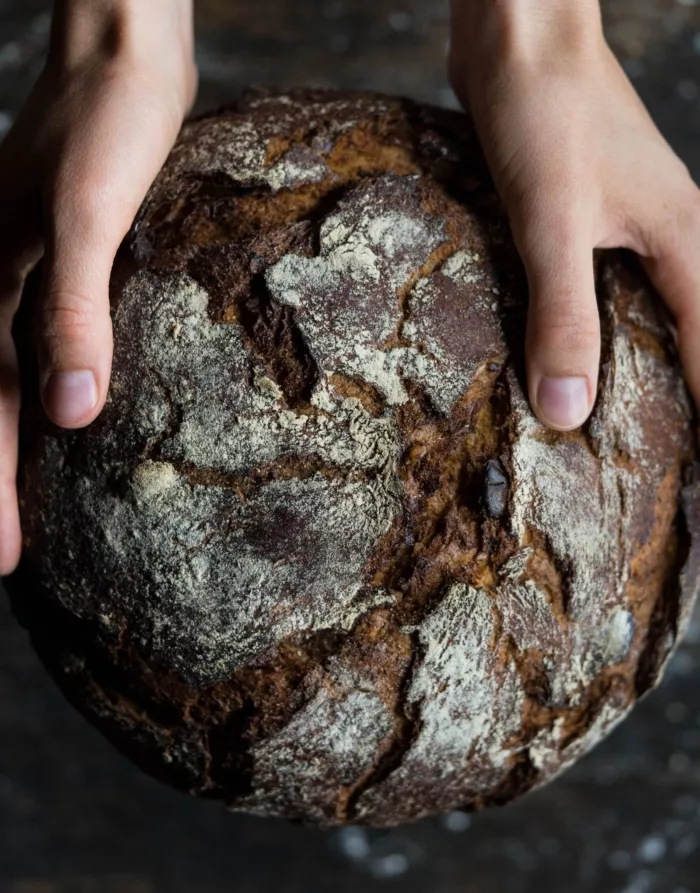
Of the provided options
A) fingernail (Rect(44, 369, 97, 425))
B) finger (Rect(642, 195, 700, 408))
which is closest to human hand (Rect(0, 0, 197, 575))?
fingernail (Rect(44, 369, 97, 425))

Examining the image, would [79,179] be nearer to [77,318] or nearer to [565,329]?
[77,318]

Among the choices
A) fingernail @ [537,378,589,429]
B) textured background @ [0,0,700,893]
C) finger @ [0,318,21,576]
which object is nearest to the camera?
fingernail @ [537,378,589,429]

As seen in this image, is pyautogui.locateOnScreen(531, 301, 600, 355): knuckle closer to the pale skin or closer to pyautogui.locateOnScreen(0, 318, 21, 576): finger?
the pale skin

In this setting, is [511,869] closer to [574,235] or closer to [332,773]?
[332,773]

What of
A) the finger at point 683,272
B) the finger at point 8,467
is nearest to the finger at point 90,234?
the finger at point 8,467

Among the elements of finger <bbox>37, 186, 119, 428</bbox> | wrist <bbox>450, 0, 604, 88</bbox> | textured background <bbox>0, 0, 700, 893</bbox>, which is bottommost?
textured background <bbox>0, 0, 700, 893</bbox>

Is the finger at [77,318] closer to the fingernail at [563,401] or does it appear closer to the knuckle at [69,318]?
the knuckle at [69,318]
